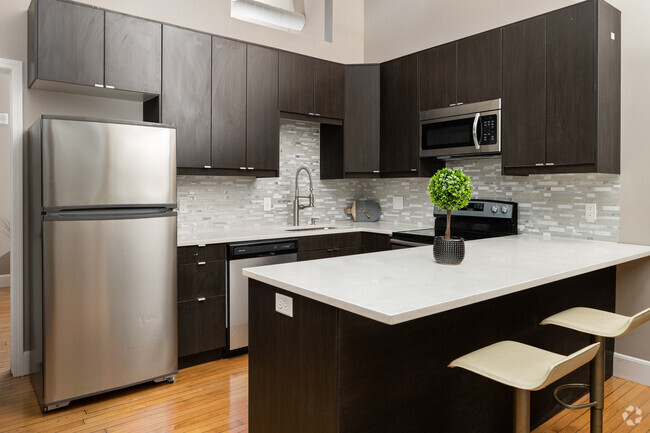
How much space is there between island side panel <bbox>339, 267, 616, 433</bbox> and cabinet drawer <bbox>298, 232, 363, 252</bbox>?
1895mm

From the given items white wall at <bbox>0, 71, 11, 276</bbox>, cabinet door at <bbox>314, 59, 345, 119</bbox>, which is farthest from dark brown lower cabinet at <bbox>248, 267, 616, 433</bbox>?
white wall at <bbox>0, 71, 11, 276</bbox>

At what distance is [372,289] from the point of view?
157 cm

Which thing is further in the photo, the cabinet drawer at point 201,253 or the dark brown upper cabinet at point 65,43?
the cabinet drawer at point 201,253

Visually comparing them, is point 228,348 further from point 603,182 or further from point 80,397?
point 603,182

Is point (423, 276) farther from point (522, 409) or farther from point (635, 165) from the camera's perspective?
point (635, 165)

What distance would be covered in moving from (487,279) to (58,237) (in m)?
2.25

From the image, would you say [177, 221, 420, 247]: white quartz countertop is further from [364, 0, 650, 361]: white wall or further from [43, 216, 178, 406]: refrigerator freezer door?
[364, 0, 650, 361]: white wall

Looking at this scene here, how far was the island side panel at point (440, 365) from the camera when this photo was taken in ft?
5.13

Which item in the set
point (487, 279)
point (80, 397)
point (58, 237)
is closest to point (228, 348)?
point (80, 397)

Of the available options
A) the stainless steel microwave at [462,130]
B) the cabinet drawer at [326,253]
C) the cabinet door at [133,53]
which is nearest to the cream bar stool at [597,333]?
the stainless steel microwave at [462,130]

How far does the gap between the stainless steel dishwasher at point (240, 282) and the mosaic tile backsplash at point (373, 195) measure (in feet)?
1.93

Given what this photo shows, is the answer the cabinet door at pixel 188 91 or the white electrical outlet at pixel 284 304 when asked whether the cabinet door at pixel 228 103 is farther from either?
the white electrical outlet at pixel 284 304

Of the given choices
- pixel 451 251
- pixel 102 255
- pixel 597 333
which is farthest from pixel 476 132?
pixel 102 255

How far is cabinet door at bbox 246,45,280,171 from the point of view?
3730 mm
